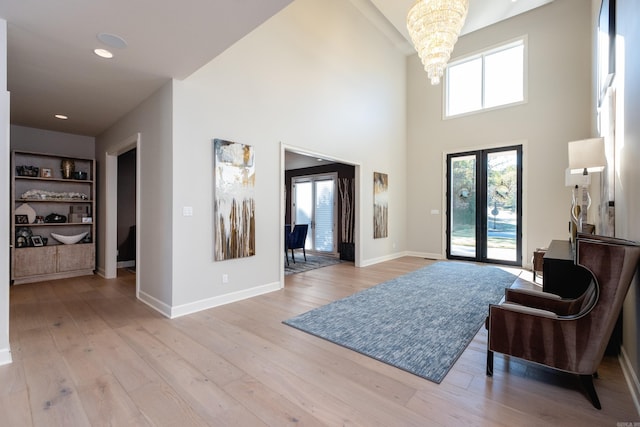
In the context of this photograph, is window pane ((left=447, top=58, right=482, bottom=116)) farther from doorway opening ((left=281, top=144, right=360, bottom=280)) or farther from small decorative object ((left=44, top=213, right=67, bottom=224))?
small decorative object ((left=44, top=213, right=67, bottom=224))

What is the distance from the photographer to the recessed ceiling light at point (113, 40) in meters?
2.54

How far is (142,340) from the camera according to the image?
2.76m

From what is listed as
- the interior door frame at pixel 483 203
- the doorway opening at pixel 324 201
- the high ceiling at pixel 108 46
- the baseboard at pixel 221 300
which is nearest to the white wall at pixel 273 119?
the baseboard at pixel 221 300

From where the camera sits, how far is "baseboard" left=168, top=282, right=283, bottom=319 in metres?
3.42

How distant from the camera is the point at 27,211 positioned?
5.16m

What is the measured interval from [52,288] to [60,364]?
310 cm

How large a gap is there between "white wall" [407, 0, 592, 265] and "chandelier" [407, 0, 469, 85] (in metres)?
2.77

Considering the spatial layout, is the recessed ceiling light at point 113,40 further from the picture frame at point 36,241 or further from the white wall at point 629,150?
the picture frame at point 36,241

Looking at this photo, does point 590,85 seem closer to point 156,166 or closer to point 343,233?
point 343,233

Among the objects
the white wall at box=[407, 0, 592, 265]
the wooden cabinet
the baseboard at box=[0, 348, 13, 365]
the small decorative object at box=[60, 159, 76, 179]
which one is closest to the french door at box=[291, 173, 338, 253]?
the white wall at box=[407, 0, 592, 265]

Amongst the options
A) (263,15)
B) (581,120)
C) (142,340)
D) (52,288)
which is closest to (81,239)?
(52,288)

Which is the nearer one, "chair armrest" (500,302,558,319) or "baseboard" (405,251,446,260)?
"chair armrest" (500,302,558,319)

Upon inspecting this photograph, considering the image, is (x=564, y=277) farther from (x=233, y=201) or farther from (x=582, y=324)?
(x=233, y=201)

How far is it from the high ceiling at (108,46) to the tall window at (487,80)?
256 inches
